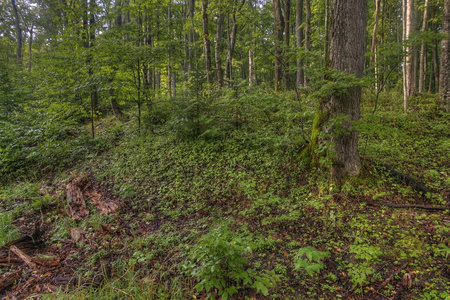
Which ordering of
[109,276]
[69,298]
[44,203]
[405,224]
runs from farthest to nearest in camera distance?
[44,203] < [405,224] < [109,276] < [69,298]

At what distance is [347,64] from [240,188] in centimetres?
316

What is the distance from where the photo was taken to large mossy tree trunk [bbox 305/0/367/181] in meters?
4.13

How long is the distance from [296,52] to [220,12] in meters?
6.03

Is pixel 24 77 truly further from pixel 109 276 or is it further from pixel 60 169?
pixel 109 276

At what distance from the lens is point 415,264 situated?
2.69 meters

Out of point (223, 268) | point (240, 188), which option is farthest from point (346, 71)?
point (223, 268)

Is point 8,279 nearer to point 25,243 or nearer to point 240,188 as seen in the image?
point 25,243

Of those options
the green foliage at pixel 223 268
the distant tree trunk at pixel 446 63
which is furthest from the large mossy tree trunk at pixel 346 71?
the distant tree trunk at pixel 446 63

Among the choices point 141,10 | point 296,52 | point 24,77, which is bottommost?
point 296,52

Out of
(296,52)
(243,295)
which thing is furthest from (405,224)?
(296,52)

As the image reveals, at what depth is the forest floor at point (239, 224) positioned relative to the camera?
2.61m

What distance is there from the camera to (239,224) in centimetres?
387

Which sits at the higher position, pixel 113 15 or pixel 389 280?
pixel 113 15

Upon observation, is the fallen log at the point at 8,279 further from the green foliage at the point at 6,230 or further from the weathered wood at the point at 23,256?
the green foliage at the point at 6,230
